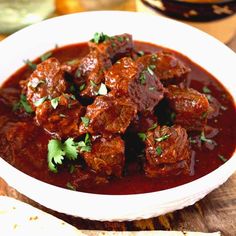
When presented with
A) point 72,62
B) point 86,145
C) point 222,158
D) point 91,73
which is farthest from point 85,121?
point 222,158

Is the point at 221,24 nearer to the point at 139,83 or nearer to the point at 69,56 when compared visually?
the point at 69,56

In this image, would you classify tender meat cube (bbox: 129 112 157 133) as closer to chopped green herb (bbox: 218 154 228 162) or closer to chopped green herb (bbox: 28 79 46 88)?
chopped green herb (bbox: 218 154 228 162)

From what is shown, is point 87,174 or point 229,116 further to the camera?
point 229,116

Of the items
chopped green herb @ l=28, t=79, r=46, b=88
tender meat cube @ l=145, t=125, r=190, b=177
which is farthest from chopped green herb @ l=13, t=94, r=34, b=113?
tender meat cube @ l=145, t=125, r=190, b=177

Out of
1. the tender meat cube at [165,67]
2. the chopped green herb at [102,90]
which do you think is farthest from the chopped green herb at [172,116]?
the chopped green herb at [102,90]

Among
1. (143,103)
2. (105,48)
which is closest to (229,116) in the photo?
(143,103)

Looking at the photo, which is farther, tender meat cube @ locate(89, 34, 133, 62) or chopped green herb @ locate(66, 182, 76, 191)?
tender meat cube @ locate(89, 34, 133, 62)

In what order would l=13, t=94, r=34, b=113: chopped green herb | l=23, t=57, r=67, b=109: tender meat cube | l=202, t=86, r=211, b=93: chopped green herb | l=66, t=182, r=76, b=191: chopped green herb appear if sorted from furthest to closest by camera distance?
l=202, t=86, r=211, b=93: chopped green herb < l=13, t=94, r=34, b=113: chopped green herb < l=23, t=57, r=67, b=109: tender meat cube < l=66, t=182, r=76, b=191: chopped green herb
